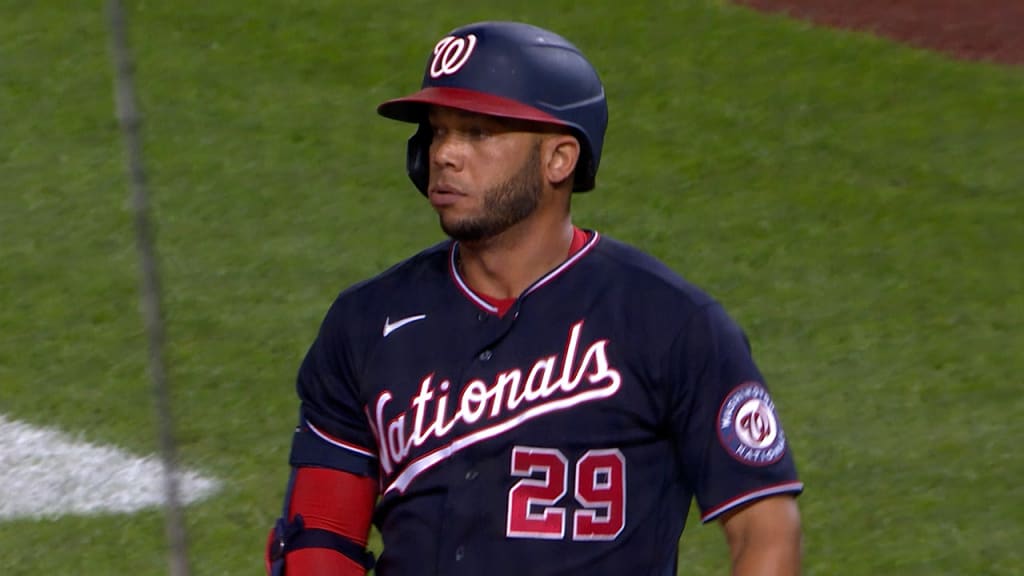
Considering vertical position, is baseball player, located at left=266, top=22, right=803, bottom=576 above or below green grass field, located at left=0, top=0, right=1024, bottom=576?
above

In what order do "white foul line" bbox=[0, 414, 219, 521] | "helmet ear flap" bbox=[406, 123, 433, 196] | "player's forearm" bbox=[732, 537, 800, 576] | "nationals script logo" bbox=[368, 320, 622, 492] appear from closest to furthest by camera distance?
"player's forearm" bbox=[732, 537, 800, 576]
"nationals script logo" bbox=[368, 320, 622, 492]
"helmet ear flap" bbox=[406, 123, 433, 196]
"white foul line" bbox=[0, 414, 219, 521]

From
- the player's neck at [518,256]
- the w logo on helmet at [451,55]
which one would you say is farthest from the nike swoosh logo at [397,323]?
the w logo on helmet at [451,55]

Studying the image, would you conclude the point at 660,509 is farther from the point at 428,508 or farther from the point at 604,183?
the point at 604,183

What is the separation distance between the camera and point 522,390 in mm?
3018

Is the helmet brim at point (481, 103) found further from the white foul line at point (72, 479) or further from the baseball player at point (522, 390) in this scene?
the white foul line at point (72, 479)

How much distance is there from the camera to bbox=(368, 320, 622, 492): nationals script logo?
298 cm

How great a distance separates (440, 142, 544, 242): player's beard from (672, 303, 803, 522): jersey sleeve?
35 centimetres

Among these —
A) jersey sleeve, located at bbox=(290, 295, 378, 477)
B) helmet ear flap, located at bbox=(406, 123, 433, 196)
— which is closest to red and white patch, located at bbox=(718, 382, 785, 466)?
jersey sleeve, located at bbox=(290, 295, 378, 477)

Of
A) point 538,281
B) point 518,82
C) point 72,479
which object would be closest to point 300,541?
point 538,281

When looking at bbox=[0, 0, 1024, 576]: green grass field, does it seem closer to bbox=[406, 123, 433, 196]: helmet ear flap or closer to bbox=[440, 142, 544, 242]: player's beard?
bbox=[406, 123, 433, 196]: helmet ear flap

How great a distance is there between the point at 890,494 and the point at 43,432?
2.65 meters

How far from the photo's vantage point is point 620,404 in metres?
Result: 2.96

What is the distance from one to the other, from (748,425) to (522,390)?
0.36 m

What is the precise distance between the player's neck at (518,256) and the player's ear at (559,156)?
3.0 inches
